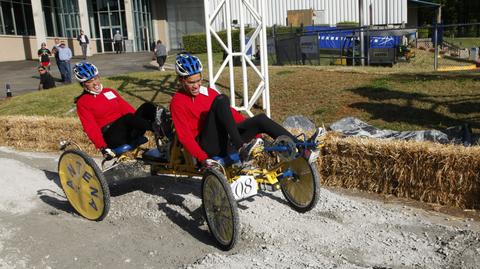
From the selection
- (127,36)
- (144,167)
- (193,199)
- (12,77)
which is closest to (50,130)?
(144,167)

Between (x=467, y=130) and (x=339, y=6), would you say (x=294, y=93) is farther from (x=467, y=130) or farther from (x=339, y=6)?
(x=339, y=6)

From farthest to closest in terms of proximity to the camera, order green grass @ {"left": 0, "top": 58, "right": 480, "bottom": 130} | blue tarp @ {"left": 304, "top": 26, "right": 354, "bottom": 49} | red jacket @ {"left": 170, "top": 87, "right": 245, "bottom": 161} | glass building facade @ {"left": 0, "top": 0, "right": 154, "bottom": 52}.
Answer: glass building facade @ {"left": 0, "top": 0, "right": 154, "bottom": 52} < blue tarp @ {"left": 304, "top": 26, "right": 354, "bottom": 49} < green grass @ {"left": 0, "top": 58, "right": 480, "bottom": 130} < red jacket @ {"left": 170, "top": 87, "right": 245, "bottom": 161}

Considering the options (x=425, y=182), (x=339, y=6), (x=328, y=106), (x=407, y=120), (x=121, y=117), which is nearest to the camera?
(x=425, y=182)

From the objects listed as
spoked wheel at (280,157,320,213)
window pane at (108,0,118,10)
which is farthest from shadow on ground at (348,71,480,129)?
window pane at (108,0,118,10)

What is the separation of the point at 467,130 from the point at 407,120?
2.21 m

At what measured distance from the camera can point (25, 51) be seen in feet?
106

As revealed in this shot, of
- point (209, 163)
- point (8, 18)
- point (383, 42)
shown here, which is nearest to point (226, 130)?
point (209, 163)

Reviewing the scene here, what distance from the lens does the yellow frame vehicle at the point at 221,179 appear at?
4367 millimetres

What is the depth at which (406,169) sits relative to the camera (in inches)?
218

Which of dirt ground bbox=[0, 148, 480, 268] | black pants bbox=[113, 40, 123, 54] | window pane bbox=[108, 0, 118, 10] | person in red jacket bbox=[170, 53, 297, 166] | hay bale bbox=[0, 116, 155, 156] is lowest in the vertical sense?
dirt ground bbox=[0, 148, 480, 268]

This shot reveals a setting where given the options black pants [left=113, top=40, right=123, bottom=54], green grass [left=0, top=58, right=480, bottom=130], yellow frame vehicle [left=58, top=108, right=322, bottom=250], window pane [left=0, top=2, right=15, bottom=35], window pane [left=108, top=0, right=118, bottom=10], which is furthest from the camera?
window pane [left=108, top=0, right=118, bottom=10]

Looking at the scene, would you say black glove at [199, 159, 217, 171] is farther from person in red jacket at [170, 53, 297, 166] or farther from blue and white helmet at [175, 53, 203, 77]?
blue and white helmet at [175, 53, 203, 77]

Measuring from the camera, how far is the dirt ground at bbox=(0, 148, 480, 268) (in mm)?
4109

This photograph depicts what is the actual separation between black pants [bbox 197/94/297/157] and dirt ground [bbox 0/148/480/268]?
0.78 metres
